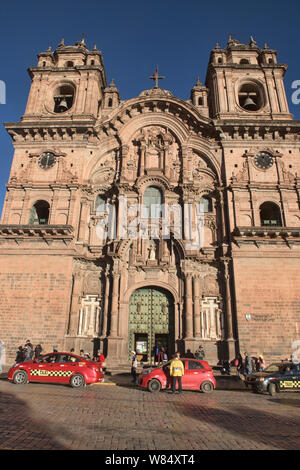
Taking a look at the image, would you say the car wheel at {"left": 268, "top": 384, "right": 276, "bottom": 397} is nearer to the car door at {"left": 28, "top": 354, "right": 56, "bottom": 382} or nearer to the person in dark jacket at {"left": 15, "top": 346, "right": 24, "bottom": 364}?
the car door at {"left": 28, "top": 354, "right": 56, "bottom": 382}

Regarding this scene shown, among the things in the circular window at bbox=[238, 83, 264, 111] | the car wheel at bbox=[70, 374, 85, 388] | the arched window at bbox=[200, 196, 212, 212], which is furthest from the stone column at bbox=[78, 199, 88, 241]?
the circular window at bbox=[238, 83, 264, 111]

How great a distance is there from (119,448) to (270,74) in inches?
1220

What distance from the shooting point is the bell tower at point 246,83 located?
26234 mm

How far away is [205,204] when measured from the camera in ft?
79.3

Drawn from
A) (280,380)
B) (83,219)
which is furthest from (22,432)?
(83,219)

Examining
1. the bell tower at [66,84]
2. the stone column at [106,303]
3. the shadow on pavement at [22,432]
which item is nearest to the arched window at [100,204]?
the stone column at [106,303]

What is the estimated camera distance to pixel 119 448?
19.6ft

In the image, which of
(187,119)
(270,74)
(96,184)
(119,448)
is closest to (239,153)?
(187,119)

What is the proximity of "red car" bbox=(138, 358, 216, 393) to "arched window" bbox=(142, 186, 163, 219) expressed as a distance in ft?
38.6

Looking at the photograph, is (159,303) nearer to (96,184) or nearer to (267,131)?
(96,184)

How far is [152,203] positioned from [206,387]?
13681mm

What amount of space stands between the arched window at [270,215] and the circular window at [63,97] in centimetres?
1898

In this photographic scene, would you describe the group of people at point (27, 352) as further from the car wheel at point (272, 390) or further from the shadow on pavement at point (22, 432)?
the car wheel at point (272, 390)

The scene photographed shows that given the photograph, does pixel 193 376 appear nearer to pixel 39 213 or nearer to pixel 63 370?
pixel 63 370
